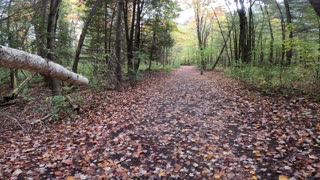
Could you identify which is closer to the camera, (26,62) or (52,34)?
(26,62)

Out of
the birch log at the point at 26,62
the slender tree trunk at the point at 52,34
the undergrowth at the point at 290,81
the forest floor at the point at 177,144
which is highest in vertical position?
the slender tree trunk at the point at 52,34

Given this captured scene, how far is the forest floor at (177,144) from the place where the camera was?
3.78 metres

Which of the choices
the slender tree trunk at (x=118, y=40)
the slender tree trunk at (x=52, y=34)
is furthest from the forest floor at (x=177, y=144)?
the slender tree trunk at (x=118, y=40)

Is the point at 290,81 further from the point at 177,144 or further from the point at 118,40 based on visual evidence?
the point at 118,40

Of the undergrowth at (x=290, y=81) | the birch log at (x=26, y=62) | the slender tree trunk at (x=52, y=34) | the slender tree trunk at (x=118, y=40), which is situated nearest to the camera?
the birch log at (x=26, y=62)

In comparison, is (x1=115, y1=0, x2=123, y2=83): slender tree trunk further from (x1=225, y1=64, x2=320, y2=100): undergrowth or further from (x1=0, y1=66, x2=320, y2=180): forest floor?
(x1=225, y1=64, x2=320, y2=100): undergrowth

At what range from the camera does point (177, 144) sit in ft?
15.9

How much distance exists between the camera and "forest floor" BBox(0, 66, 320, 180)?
3777mm

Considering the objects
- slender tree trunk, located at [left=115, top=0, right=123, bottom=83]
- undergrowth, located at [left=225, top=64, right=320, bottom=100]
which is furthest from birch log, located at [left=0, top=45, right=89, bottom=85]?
slender tree trunk, located at [left=115, top=0, right=123, bottom=83]

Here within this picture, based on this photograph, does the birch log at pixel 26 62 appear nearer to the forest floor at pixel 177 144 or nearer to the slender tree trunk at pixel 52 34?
the forest floor at pixel 177 144

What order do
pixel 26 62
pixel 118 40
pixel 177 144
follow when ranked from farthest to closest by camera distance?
pixel 118 40 → pixel 177 144 → pixel 26 62

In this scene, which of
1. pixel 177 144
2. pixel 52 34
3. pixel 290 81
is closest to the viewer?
pixel 177 144

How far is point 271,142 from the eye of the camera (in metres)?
4.64

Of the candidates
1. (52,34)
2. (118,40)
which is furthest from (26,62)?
(118,40)
